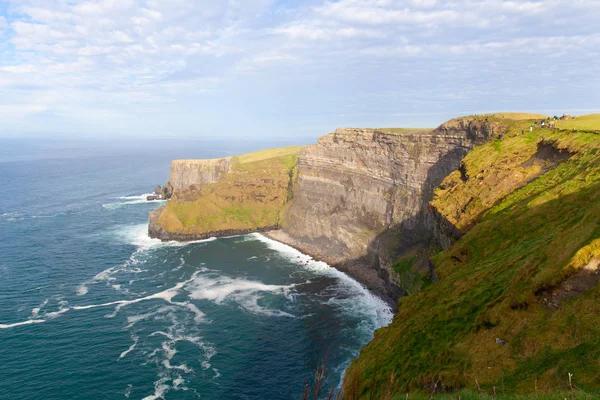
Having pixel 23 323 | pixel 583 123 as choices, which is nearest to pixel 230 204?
pixel 23 323

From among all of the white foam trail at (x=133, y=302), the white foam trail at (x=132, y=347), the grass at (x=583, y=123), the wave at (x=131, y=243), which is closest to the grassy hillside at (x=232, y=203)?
the wave at (x=131, y=243)

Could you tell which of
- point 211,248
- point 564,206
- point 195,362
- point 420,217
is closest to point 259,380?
point 195,362

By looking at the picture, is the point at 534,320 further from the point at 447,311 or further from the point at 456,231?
the point at 456,231

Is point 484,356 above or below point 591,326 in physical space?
below

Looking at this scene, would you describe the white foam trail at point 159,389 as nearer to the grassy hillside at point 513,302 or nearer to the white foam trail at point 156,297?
the white foam trail at point 156,297

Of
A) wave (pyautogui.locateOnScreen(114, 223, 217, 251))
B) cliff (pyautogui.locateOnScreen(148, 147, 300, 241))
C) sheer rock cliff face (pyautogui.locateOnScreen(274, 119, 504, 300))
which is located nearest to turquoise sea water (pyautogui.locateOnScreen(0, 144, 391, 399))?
wave (pyautogui.locateOnScreen(114, 223, 217, 251))

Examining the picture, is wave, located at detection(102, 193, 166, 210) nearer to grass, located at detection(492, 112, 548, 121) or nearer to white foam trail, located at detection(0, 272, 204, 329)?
white foam trail, located at detection(0, 272, 204, 329)

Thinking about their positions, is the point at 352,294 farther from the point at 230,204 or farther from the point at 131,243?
the point at 131,243
